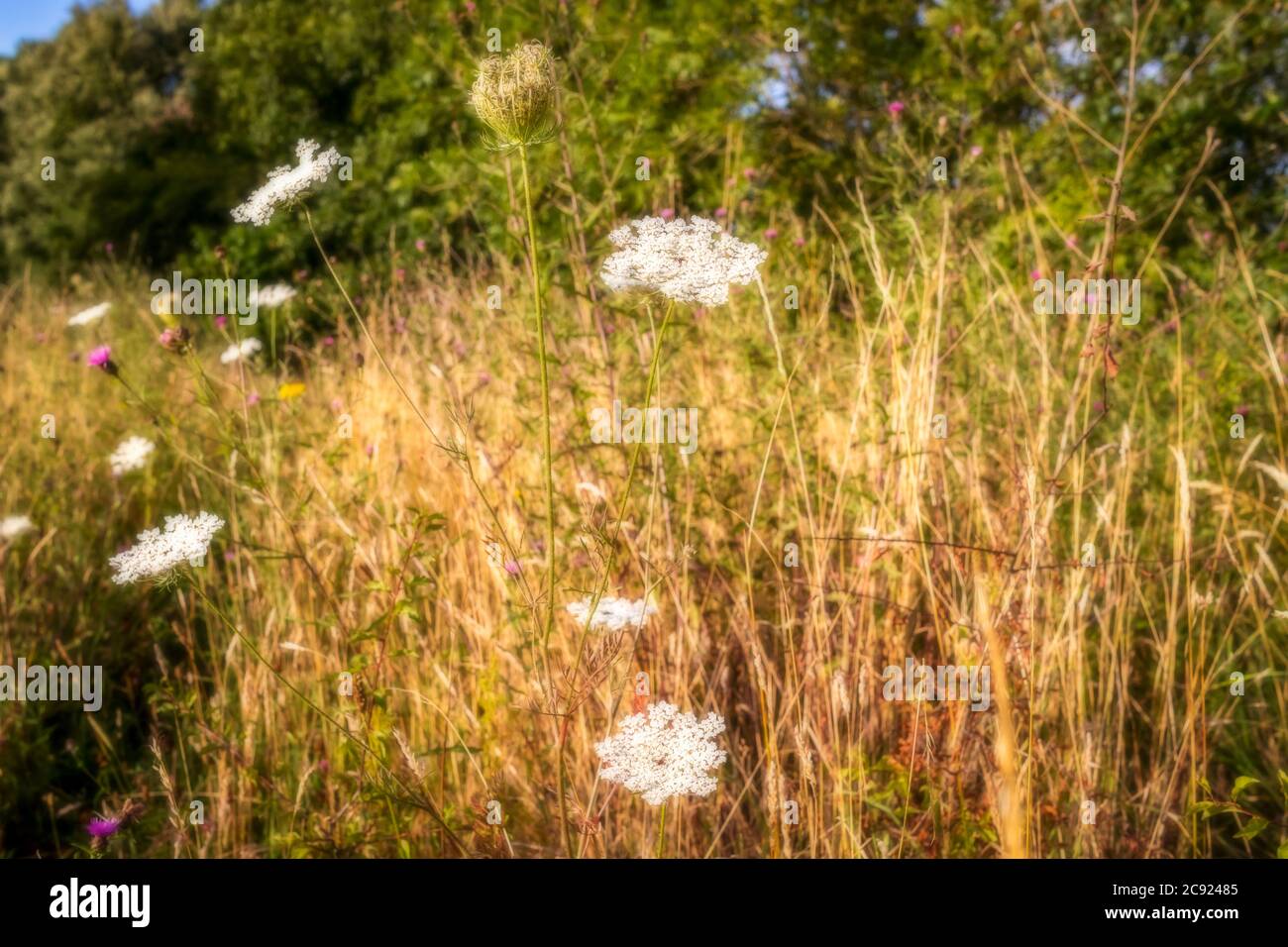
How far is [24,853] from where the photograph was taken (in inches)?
80.9

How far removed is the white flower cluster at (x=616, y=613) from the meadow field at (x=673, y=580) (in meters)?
0.01

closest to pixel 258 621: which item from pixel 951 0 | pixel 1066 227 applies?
pixel 1066 227

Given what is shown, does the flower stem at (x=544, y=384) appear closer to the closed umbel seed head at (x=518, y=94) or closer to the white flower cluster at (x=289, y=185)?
the closed umbel seed head at (x=518, y=94)

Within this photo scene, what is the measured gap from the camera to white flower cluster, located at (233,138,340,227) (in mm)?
1210

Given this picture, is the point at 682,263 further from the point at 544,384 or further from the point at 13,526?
the point at 13,526

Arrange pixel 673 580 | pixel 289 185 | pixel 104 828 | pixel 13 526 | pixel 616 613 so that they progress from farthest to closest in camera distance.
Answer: pixel 13 526, pixel 673 580, pixel 104 828, pixel 616 613, pixel 289 185

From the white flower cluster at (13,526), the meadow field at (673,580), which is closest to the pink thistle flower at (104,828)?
the meadow field at (673,580)

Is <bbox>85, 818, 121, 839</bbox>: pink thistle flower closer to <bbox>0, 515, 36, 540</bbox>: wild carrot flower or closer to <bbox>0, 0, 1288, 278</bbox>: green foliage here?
<bbox>0, 515, 36, 540</bbox>: wild carrot flower

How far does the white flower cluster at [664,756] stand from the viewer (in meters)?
1.10

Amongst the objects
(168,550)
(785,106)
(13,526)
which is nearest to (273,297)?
(13,526)

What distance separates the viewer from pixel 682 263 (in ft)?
3.70

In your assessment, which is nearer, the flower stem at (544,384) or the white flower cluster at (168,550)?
the flower stem at (544,384)

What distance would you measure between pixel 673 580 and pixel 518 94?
85cm
